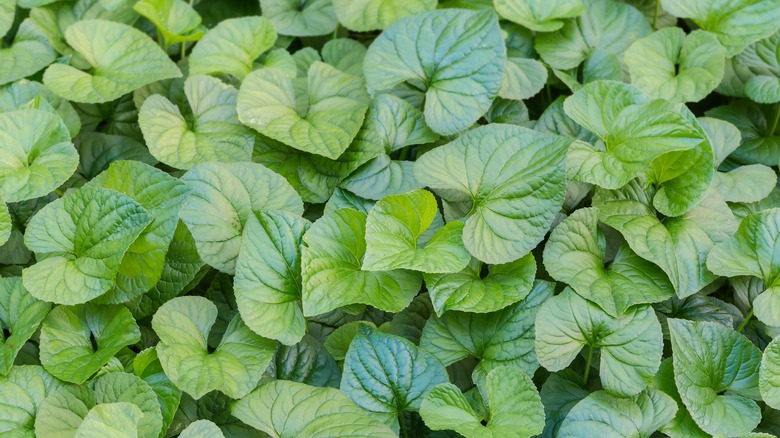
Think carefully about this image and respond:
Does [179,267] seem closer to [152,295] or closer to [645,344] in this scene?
[152,295]

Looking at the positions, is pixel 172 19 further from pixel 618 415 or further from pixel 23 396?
pixel 618 415

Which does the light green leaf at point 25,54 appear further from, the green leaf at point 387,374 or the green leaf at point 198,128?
the green leaf at point 387,374

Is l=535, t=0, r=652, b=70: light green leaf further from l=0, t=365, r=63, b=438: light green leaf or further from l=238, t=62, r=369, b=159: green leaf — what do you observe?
l=0, t=365, r=63, b=438: light green leaf

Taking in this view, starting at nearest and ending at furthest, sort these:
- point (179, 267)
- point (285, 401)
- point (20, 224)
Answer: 1. point (285, 401)
2. point (179, 267)
3. point (20, 224)

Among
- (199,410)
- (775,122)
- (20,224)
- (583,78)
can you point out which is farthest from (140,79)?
(775,122)

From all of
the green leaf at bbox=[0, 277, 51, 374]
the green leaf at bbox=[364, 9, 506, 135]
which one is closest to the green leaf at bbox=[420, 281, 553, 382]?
the green leaf at bbox=[364, 9, 506, 135]

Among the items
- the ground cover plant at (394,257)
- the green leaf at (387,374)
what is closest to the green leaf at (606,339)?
the ground cover plant at (394,257)
